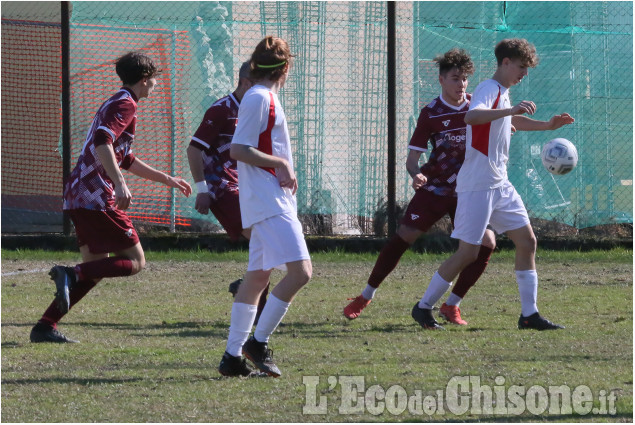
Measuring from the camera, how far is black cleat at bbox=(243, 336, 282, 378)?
5051 millimetres

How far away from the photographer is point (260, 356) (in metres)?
5.08

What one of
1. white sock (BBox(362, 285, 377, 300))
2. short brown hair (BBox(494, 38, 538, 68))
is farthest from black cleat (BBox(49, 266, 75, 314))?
short brown hair (BBox(494, 38, 538, 68))

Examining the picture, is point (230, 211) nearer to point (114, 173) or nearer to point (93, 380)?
point (114, 173)

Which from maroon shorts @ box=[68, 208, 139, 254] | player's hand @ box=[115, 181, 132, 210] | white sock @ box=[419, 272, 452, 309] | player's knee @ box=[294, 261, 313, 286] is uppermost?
player's hand @ box=[115, 181, 132, 210]

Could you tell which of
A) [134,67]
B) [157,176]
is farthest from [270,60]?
[157,176]

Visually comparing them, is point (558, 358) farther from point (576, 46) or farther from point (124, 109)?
point (576, 46)

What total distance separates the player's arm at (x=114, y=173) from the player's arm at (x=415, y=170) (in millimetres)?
2064

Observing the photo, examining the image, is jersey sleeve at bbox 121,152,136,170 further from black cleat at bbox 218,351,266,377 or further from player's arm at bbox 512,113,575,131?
player's arm at bbox 512,113,575,131

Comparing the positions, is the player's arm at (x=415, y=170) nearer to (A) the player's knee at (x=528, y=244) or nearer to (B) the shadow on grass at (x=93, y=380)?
(A) the player's knee at (x=528, y=244)

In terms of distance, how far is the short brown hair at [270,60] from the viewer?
5.02m

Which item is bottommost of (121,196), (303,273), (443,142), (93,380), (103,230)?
(93,380)

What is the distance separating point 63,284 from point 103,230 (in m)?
0.40

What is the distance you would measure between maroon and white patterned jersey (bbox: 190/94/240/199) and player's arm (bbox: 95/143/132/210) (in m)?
0.96

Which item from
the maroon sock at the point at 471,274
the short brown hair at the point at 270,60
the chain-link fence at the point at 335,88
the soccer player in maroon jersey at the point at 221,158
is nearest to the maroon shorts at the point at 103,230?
the soccer player in maroon jersey at the point at 221,158
